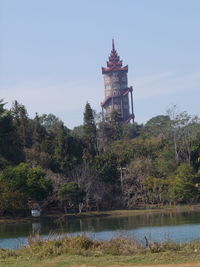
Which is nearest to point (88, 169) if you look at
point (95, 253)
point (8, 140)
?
point (8, 140)

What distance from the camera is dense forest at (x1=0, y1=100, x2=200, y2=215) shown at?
157 ft

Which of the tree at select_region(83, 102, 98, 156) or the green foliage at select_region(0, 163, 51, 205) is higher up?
the tree at select_region(83, 102, 98, 156)

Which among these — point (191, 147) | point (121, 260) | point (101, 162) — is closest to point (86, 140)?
point (101, 162)

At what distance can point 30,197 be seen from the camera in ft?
155

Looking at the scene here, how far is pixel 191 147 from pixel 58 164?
12500 mm

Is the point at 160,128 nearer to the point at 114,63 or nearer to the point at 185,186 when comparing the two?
the point at 185,186

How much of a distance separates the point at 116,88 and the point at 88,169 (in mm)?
65027

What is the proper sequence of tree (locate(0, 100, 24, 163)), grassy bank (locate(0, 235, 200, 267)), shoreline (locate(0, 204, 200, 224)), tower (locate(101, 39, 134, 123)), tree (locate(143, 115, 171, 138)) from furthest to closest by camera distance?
tower (locate(101, 39, 134, 123))
tree (locate(143, 115, 171, 138))
tree (locate(0, 100, 24, 163))
shoreline (locate(0, 204, 200, 224))
grassy bank (locate(0, 235, 200, 267))

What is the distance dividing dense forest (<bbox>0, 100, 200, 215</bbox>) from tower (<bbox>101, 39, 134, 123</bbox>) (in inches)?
1986

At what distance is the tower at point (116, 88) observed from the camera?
376 ft

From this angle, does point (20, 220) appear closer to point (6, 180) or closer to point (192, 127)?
point (6, 180)

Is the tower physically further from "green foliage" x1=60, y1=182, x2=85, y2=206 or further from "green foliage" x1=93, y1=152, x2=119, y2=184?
"green foliage" x1=60, y1=182, x2=85, y2=206

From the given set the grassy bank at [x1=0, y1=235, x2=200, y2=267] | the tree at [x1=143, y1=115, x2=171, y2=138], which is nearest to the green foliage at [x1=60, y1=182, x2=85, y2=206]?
the tree at [x1=143, y1=115, x2=171, y2=138]

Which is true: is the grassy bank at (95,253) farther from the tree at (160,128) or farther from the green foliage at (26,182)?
the tree at (160,128)
